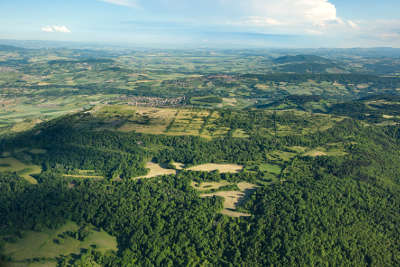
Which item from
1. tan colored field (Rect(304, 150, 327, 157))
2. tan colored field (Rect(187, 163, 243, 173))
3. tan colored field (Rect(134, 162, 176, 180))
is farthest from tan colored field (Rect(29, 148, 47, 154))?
tan colored field (Rect(304, 150, 327, 157))

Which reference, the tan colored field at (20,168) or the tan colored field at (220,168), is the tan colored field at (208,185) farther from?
the tan colored field at (20,168)

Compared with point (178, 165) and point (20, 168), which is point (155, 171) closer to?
point (178, 165)

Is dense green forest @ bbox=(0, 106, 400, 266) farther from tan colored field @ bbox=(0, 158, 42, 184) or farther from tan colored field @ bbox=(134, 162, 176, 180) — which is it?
tan colored field @ bbox=(134, 162, 176, 180)

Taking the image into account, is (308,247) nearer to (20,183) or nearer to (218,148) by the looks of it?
(218,148)

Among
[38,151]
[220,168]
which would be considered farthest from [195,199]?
[38,151]

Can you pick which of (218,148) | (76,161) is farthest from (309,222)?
(76,161)

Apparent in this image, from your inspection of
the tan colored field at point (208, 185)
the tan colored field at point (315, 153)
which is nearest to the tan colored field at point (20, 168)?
the tan colored field at point (208, 185)
